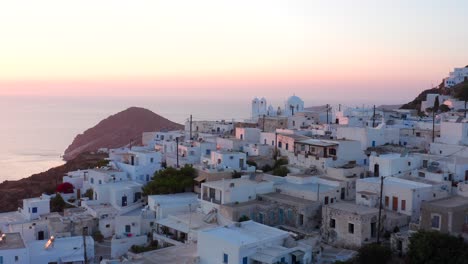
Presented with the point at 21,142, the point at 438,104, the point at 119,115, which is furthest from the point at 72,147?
the point at 438,104

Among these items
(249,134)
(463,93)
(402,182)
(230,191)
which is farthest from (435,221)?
(463,93)

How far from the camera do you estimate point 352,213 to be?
779 inches

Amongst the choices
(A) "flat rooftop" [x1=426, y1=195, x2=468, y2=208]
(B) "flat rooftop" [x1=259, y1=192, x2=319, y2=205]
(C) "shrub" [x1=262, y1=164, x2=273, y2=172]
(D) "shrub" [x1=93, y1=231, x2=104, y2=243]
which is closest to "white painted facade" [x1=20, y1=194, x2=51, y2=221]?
(D) "shrub" [x1=93, y1=231, x2=104, y2=243]

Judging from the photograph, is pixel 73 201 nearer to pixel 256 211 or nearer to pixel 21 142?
pixel 256 211

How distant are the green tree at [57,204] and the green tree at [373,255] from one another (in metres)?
17.9

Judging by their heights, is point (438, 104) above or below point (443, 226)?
above

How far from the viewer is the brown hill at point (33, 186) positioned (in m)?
35.3

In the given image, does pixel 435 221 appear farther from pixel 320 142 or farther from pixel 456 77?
pixel 456 77

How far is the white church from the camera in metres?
51.7

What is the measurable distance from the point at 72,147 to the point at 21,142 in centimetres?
1706

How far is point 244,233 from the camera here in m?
18.6

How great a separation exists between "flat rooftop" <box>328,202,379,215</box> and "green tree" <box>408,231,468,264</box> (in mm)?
3002

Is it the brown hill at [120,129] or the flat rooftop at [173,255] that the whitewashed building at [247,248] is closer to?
the flat rooftop at [173,255]

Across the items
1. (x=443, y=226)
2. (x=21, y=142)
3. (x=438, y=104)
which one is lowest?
(x=21, y=142)
